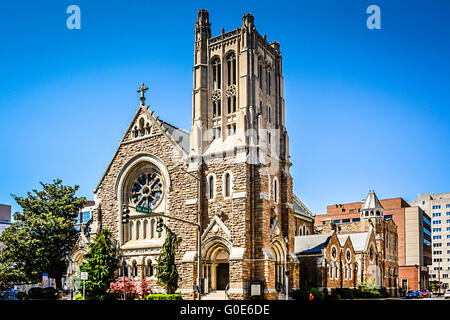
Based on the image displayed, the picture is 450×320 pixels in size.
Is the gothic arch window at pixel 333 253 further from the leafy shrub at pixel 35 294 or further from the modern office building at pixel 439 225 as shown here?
the modern office building at pixel 439 225

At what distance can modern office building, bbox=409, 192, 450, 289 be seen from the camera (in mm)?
104688

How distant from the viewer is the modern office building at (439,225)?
10469 centimetres

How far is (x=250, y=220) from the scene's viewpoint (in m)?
40.1

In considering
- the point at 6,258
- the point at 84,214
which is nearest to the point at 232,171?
the point at 6,258

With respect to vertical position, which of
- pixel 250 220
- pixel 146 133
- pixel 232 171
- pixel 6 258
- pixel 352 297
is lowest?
pixel 352 297

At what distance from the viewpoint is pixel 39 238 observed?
168ft

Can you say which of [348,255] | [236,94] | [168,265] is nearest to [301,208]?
[348,255]

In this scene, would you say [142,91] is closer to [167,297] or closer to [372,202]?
[167,297]

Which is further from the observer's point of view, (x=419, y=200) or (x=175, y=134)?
(x=419, y=200)

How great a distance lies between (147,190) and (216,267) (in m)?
10.2

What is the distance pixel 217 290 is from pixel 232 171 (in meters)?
9.92

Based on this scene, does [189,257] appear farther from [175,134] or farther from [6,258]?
[6,258]

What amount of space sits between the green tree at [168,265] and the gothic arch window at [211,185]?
4505mm
